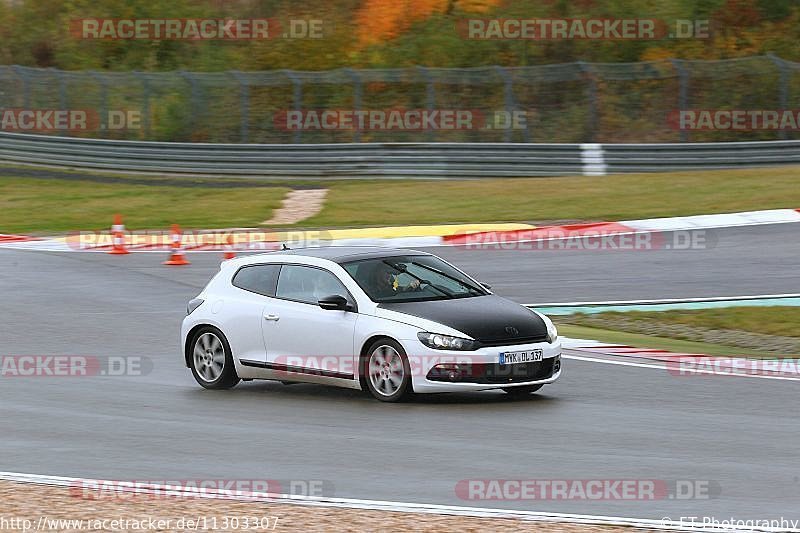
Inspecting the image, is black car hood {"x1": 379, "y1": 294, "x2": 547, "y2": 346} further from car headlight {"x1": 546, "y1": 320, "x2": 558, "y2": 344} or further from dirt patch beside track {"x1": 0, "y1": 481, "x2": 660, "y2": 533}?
dirt patch beside track {"x1": 0, "y1": 481, "x2": 660, "y2": 533}

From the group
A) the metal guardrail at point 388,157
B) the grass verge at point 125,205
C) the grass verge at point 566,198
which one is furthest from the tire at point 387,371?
the metal guardrail at point 388,157

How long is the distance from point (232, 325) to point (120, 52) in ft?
136

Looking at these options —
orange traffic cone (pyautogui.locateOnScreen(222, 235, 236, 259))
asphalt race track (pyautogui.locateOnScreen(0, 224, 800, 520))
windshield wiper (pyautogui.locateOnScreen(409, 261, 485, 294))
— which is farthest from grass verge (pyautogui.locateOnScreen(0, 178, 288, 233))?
windshield wiper (pyautogui.locateOnScreen(409, 261, 485, 294))

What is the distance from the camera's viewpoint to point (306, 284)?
1312cm

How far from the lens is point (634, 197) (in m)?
29.7

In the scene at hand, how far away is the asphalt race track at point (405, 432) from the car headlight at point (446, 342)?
21.4 inches

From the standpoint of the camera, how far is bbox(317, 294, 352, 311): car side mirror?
12570 mm

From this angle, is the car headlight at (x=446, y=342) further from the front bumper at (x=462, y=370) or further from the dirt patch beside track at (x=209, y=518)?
the dirt patch beside track at (x=209, y=518)

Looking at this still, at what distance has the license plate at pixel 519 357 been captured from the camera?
1198 cm

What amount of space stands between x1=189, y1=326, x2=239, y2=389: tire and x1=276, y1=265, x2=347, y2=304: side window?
83cm

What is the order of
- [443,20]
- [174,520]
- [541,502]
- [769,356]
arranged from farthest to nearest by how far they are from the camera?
[443,20] → [769,356] → [541,502] → [174,520]

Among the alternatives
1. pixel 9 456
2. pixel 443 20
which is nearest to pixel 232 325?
pixel 9 456

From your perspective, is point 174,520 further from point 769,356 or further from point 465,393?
point 769,356

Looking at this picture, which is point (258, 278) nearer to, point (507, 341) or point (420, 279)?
point (420, 279)
